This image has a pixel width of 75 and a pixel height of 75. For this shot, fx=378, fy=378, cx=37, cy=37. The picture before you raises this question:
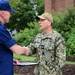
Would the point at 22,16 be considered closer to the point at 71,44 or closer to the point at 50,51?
the point at 71,44

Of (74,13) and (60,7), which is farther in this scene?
(60,7)

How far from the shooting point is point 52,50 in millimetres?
5918

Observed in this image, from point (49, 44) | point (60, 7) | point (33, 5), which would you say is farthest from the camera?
point (33, 5)

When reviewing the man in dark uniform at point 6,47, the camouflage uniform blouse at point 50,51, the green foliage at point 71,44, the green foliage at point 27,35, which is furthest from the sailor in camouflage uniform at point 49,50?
the green foliage at point 27,35

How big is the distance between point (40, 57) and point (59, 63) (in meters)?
0.32

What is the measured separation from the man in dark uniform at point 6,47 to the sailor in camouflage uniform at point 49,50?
3.62 ft

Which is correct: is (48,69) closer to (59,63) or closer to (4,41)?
(59,63)

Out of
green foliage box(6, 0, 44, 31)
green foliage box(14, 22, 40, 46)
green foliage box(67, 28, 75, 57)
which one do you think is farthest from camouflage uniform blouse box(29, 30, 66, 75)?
green foliage box(6, 0, 44, 31)

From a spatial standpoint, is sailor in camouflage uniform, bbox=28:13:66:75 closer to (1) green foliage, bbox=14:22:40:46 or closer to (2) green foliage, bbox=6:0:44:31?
(1) green foliage, bbox=14:22:40:46

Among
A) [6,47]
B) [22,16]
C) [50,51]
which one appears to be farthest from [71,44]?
[22,16]

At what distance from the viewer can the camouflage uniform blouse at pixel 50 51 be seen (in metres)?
5.91

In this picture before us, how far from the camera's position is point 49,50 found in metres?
5.90

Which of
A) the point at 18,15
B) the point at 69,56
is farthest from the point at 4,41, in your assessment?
the point at 18,15

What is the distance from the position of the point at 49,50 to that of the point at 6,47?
1314 millimetres
